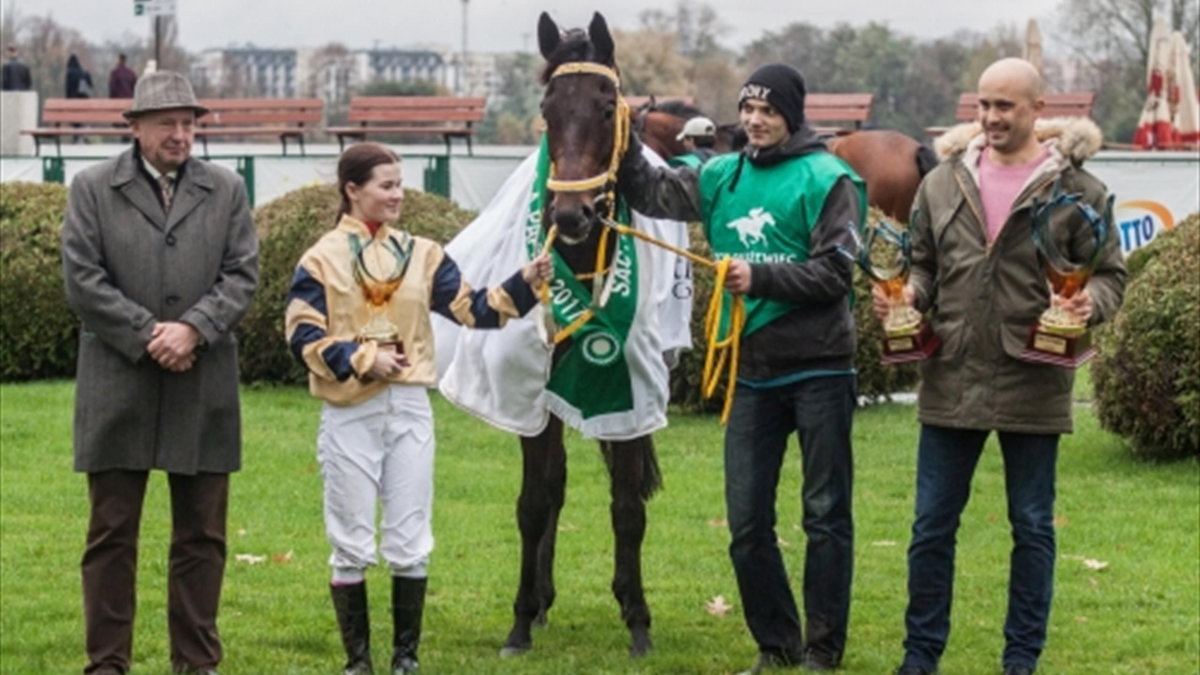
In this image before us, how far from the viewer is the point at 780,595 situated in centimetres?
719

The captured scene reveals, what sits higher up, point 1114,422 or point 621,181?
point 621,181

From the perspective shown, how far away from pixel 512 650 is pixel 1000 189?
A: 2562 mm

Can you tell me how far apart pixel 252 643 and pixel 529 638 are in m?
1.07

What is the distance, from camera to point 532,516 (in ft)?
26.4

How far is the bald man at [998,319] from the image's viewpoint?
260 inches

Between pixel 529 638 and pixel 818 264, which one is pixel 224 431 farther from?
pixel 818 264

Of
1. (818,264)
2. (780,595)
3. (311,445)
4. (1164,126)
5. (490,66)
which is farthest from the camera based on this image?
(490,66)

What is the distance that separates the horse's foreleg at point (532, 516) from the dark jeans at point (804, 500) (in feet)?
3.43

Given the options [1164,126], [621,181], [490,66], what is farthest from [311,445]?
[490,66]

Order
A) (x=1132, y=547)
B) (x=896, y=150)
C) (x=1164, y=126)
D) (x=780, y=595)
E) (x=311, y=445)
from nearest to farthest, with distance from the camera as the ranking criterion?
(x=780, y=595)
(x=1132, y=547)
(x=311, y=445)
(x=896, y=150)
(x=1164, y=126)

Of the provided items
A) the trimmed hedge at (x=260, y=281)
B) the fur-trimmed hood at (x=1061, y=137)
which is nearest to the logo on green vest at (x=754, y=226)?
the fur-trimmed hood at (x=1061, y=137)

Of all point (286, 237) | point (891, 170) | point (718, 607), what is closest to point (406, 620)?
point (718, 607)

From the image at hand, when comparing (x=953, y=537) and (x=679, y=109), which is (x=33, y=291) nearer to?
(x=679, y=109)

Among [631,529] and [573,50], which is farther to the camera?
[631,529]
